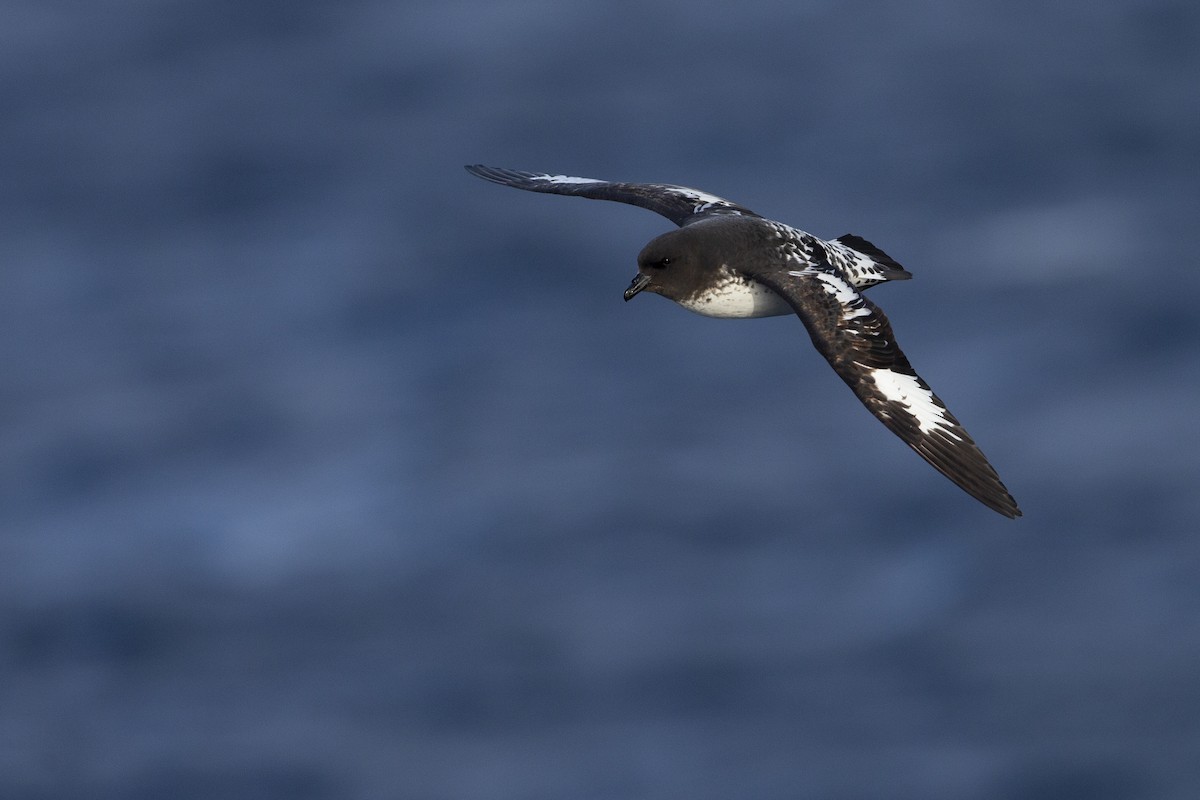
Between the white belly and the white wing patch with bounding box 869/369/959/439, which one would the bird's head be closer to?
the white belly

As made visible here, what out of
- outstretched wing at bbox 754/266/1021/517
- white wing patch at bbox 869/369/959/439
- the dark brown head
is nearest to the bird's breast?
the dark brown head

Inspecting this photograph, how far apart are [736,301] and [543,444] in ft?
121

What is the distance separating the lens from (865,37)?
190 ft

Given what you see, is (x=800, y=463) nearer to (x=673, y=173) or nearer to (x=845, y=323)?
(x=673, y=173)

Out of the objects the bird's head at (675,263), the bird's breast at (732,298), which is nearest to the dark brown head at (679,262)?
the bird's head at (675,263)

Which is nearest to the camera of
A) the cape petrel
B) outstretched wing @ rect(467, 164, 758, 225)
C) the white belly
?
the cape petrel

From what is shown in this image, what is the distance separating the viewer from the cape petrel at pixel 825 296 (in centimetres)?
1497

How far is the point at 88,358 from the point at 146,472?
4.48 m

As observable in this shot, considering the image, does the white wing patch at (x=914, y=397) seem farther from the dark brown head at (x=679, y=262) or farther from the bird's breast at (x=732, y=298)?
the dark brown head at (x=679, y=262)

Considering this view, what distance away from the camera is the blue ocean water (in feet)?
170

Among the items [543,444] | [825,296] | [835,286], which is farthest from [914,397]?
[543,444]

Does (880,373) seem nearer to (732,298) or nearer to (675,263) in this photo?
(732,298)

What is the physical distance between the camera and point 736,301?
660 inches

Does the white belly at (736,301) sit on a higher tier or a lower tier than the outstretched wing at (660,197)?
lower
